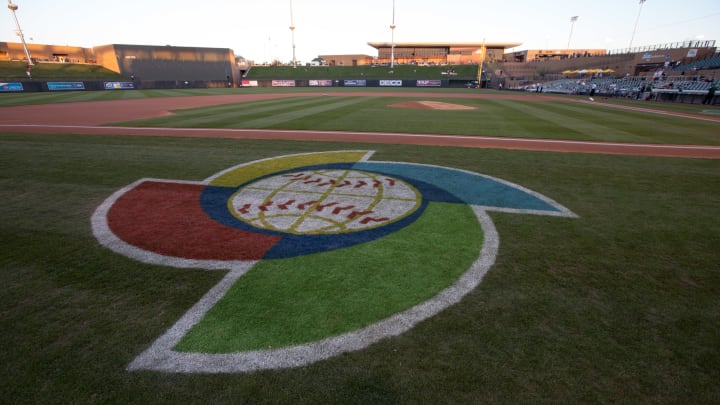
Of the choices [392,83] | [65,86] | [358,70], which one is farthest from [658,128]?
[65,86]

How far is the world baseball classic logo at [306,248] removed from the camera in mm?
3070

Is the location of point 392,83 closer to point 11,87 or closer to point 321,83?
point 321,83

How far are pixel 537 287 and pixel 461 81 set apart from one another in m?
64.0

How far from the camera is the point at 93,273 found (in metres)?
4.11

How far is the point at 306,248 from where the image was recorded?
463 cm

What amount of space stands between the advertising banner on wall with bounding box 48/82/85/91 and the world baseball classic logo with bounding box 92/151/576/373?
56.7m

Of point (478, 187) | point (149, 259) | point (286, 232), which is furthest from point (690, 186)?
point (149, 259)

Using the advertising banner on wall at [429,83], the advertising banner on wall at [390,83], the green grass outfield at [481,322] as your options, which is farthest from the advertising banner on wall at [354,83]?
the green grass outfield at [481,322]

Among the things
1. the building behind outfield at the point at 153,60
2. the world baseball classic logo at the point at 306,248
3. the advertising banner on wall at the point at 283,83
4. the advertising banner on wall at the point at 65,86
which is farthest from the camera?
the advertising banner on wall at the point at 283,83

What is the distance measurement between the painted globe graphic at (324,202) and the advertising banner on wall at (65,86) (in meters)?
58.5

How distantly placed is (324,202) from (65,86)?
201ft

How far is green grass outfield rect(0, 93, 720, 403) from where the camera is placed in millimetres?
2580

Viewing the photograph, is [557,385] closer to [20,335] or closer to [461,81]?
[20,335]

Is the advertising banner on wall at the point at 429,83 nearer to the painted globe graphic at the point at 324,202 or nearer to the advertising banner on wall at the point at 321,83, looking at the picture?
the advertising banner on wall at the point at 321,83
